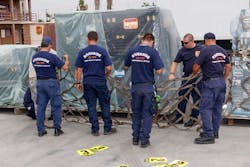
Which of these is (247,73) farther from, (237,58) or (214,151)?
(214,151)

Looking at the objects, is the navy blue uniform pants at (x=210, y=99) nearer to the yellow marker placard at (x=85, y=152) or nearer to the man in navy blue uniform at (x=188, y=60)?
the man in navy blue uniform at (x=188, y=60)

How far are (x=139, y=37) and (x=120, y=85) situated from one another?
976mm

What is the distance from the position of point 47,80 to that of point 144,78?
1.83 m

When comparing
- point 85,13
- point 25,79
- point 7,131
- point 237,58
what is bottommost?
point 7,131

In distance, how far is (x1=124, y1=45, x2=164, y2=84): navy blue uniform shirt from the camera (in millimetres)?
5707

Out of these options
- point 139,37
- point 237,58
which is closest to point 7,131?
point 139,37

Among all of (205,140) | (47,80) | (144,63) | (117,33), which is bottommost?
(205,140)

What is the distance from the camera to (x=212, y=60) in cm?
575

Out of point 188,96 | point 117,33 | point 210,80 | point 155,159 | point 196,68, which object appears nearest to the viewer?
point 155,159

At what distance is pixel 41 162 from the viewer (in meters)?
5.43

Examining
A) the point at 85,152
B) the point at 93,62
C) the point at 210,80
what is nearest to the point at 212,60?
the point at 210,80

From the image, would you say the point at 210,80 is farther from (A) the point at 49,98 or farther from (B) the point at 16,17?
(B) the point at 16,17

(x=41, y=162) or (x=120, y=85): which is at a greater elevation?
(x=120, y=85)

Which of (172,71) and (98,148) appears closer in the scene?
(98,148)
